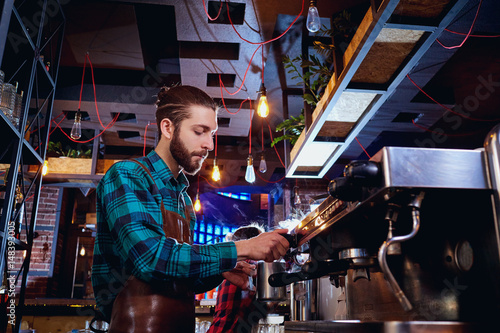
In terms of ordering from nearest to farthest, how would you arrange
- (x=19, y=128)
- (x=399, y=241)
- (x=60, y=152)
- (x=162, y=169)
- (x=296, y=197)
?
(x=399, y=241) → (x=162, y=169) → (x=19, y=128) → (x=60, y=152) → (x=296, y=197)

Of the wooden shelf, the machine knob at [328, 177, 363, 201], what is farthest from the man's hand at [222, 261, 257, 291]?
the wooden shelf

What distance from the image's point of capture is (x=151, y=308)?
1185 mm

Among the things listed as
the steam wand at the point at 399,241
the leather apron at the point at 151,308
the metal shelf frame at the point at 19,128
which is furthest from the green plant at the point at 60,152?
the steam wand at the point at 399,241

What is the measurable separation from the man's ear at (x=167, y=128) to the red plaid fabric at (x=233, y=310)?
1.33 metres

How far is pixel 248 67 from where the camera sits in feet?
13.6

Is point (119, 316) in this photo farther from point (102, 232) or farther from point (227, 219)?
point (227, 219)

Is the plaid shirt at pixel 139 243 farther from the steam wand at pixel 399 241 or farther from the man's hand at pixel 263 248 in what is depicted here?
the steam wand at pixel 399 241

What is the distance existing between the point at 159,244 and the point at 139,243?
0.05 meters

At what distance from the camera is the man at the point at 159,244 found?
1.14 meters

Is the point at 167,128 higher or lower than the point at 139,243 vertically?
higher

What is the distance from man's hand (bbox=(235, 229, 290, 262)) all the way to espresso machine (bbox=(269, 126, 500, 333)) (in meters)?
0.15

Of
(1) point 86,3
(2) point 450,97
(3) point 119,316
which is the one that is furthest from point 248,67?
(3) point 119,316

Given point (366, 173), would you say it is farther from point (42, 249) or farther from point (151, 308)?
point (42, 249)

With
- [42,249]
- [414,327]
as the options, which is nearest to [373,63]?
[414,327]
